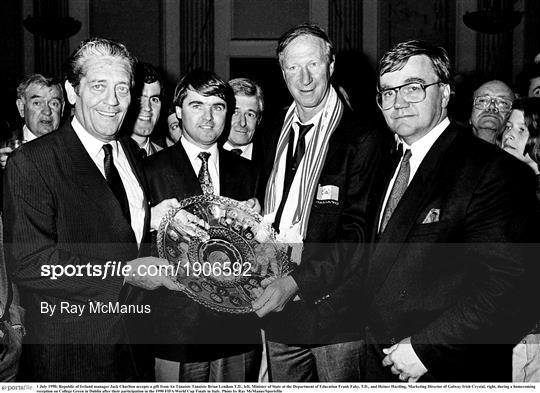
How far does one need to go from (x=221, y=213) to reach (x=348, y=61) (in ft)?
15.2

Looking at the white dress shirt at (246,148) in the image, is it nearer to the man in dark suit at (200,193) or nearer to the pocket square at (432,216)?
the man in dark suit at (200,193)

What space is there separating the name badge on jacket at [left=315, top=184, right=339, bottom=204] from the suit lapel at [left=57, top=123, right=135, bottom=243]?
59 centimetres

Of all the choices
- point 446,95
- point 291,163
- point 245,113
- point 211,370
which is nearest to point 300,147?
point 291,163

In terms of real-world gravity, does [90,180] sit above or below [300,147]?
below

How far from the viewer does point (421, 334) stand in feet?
5.48

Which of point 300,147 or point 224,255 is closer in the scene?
point 224,255

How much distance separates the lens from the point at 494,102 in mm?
3176

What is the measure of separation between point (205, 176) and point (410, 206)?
0.73 meters

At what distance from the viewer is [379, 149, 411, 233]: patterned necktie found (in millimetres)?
1794

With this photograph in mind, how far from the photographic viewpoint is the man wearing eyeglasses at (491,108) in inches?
124

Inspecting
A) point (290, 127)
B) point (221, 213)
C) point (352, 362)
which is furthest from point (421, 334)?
point (290, 127)

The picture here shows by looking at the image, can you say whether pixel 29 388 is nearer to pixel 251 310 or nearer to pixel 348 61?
pixel 251 310

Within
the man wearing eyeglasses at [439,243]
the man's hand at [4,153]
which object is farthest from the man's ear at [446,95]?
the man's hand at [4,153]

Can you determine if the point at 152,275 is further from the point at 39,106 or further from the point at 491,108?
the point at 491,108
